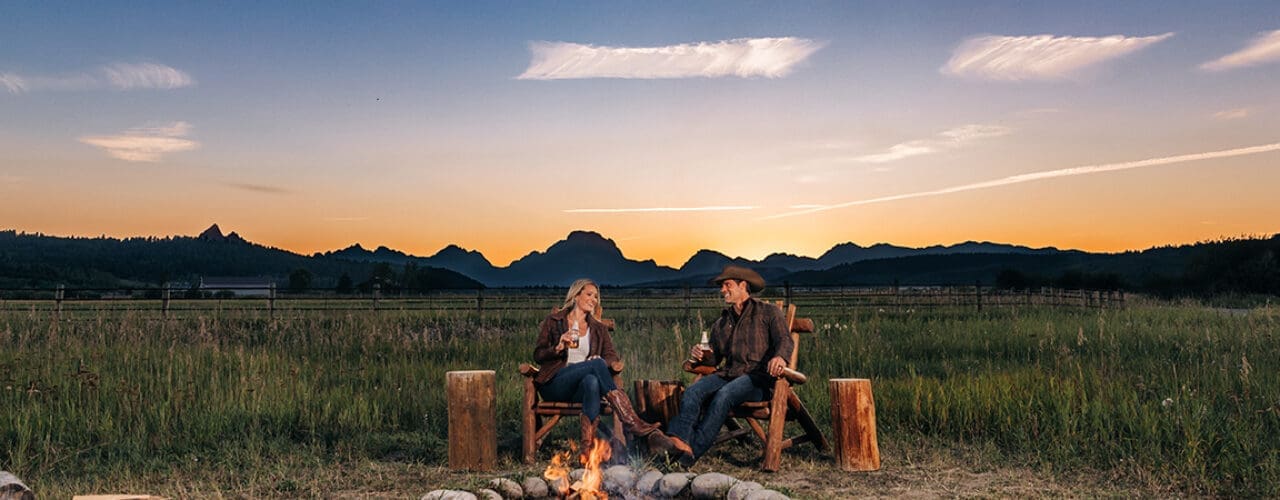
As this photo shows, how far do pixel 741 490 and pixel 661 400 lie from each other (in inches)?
64.5

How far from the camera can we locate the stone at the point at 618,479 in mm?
5168

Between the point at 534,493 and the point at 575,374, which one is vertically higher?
the point at 575,374

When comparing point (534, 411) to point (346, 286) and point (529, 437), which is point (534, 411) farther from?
point (346, 286)

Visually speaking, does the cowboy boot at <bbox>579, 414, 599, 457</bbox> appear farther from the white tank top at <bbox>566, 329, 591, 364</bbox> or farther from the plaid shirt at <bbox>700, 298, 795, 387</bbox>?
the plaid shirt at <bbox>700, 298, 795, 387</bbox>

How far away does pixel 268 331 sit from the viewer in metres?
16.9

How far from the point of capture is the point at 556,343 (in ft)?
21.4

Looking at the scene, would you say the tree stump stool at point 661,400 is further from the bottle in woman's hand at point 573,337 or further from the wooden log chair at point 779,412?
the bottle in woman's hand at point 573,337

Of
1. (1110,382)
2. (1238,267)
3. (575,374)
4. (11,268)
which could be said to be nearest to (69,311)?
(575,374)

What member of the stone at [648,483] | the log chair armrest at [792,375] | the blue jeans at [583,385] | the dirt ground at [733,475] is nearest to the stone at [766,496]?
the dirt ground at [733,475]

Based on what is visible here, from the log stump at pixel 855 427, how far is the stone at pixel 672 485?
4.55 feet

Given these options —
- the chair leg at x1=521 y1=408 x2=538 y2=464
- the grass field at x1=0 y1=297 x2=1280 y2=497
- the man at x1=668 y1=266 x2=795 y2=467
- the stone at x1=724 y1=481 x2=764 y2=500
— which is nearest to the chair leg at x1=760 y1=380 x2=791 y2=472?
the man at x1=668 y1=266 x2=795 y2=467

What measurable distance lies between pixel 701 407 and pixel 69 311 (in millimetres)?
22358

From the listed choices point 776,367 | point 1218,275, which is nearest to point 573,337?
point 776,367

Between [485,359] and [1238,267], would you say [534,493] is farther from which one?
[1238,267]
